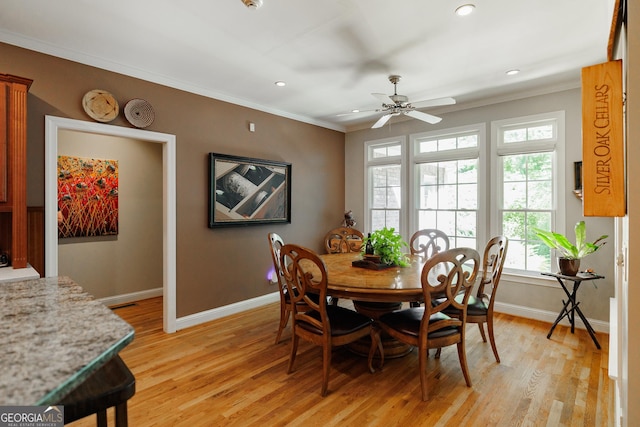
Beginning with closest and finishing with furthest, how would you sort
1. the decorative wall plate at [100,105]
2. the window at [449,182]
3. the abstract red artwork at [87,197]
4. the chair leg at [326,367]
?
the chair leg at [326,367] → the decorative wall plate at [100,105] → the abstract red artwork at [87,197] → the window at [449,182]

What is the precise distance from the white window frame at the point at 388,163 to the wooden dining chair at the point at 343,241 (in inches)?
27.6

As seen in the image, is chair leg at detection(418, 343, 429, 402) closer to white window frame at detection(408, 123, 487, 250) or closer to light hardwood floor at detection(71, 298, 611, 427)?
light hardwood floor at detection(71, 298, 611, 427)

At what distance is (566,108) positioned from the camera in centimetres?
376

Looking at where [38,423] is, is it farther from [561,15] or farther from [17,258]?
[561,15]

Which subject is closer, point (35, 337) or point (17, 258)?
point (35, 337)

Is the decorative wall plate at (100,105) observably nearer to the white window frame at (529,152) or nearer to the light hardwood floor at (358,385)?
the light hardwood floor at (358,385)

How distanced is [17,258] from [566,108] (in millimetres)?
5390

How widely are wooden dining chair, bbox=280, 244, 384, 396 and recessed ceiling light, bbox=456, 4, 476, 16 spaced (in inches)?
78.2

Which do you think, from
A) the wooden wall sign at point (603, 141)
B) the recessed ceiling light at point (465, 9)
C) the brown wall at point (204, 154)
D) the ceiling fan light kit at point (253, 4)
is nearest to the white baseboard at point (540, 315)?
the brown wall at point (204, 154)

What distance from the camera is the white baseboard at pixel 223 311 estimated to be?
3.79 meters

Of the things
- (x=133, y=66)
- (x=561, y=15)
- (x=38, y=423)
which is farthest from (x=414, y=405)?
(x=133, y=66)

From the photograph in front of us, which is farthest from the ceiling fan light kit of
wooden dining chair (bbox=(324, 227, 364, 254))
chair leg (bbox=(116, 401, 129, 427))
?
wooden dining chair (bbox=(324, 227, 364, 254))

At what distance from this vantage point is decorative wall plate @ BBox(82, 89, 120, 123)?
3.05m

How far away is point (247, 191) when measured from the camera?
439cm
